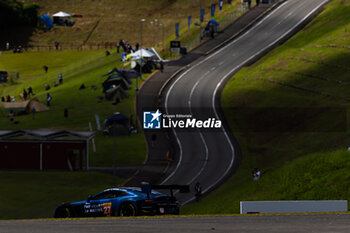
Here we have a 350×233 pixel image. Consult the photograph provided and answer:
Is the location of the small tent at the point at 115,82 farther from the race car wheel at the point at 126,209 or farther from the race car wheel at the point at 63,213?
the race car wheel at the point at 126,209

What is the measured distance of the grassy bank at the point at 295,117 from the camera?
1567 inches

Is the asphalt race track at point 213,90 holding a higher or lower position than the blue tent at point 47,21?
lower

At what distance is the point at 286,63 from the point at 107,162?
36052 mm

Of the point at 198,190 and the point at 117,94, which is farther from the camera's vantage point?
the point at 117,94

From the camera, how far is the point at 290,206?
30.8 meters

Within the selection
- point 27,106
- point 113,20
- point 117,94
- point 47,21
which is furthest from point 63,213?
point 113,20

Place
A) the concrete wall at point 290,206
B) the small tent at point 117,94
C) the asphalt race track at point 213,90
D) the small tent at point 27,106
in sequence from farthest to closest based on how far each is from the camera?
the small tent at point 27,106 < the small tent at point 117,94 < the asphalt race track at point 213,90 < the concrete wall at point 290,206

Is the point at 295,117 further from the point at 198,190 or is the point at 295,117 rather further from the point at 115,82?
the point at 115,82

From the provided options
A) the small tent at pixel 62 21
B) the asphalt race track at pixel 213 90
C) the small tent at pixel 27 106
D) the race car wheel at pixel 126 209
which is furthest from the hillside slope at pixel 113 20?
the race car wheel at pixel 126 209

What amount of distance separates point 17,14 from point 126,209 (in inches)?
5827

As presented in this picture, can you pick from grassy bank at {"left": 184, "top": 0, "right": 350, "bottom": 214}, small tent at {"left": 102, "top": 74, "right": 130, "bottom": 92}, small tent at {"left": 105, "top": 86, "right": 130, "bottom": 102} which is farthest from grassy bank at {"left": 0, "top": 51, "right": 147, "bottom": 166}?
grassy bank at {"left": 184, "top": 0, "right": 350, "bottom": 214}

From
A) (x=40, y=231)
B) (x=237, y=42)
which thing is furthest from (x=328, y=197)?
(x=237, y=42)

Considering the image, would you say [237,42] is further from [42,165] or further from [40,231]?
[40,231]

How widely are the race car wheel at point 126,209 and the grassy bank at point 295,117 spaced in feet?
33.4
